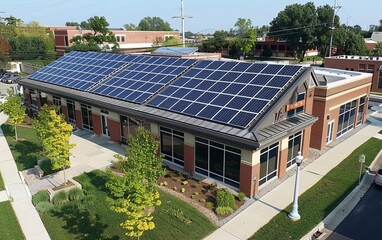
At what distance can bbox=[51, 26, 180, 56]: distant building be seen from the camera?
281 feet

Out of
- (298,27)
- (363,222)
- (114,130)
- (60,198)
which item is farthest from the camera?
(298,27)

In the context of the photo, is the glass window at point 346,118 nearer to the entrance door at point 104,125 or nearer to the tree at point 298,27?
the entrance door at point 104,125

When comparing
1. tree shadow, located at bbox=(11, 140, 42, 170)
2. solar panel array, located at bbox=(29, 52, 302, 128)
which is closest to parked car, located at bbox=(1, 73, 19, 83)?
solar panel array, located at bbox=(29, 52, 302, 128)

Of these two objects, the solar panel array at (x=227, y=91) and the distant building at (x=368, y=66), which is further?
the distant building at (x=368, y=66)

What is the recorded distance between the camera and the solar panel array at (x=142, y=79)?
26109mm

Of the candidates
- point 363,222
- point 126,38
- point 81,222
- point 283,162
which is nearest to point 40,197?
point 81,222

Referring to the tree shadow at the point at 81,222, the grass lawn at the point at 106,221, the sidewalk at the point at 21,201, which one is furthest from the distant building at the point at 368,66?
the sidewalk at the point at 21,201

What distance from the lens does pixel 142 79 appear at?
28188mm

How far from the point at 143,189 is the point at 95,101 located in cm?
1686

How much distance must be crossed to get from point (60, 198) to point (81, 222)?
2.83 meters

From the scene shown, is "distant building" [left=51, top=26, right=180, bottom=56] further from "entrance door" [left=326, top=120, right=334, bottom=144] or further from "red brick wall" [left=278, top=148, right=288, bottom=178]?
"red brick wall" [left=278, top=148, right=288, bottom=178]

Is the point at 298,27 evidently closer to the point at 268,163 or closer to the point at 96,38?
the point at 96,38

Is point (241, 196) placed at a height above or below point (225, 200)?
below

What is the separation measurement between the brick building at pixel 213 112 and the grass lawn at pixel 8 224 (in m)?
10.1
